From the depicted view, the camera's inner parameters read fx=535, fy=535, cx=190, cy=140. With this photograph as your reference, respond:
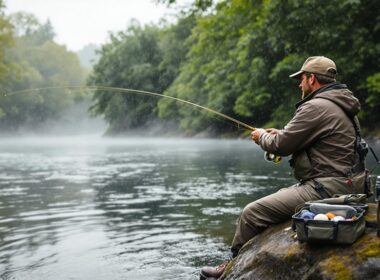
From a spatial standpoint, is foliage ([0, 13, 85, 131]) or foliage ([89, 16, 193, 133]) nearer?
foliage ([89, 16, 193, 133])

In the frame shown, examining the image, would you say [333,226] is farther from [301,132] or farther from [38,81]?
[38,81]

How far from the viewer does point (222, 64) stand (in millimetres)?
36656

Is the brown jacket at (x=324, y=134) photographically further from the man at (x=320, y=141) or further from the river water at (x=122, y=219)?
the river water at (x=122, y=219)

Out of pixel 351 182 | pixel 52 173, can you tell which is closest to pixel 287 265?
pixel 351 182

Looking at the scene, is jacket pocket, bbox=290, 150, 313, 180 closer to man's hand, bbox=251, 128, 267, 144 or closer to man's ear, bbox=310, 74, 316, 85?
man's hand, bbox=251, 128, 267, 144

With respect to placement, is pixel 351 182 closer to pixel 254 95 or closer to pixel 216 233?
pixel 216 233

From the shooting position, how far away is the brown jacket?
456cm

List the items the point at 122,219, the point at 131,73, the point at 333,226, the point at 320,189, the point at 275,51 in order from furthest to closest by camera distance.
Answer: the point at 131,73 < the point at 275,51 < the point at 122,219 < the point at 320,189 < the point at 333,226

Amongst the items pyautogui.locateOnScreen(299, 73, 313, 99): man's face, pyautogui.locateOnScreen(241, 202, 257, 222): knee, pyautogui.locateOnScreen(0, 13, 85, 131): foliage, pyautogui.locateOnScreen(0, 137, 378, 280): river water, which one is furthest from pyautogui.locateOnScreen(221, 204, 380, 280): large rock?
pyautogui.locateOnScreen(0, 13, 85, 131): foliage

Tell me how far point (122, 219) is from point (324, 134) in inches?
218

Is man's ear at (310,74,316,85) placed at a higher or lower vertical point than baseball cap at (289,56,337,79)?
lower

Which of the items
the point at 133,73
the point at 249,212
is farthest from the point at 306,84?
the point at 133,73

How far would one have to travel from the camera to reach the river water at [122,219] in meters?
6.44

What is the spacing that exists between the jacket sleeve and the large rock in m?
0.77
